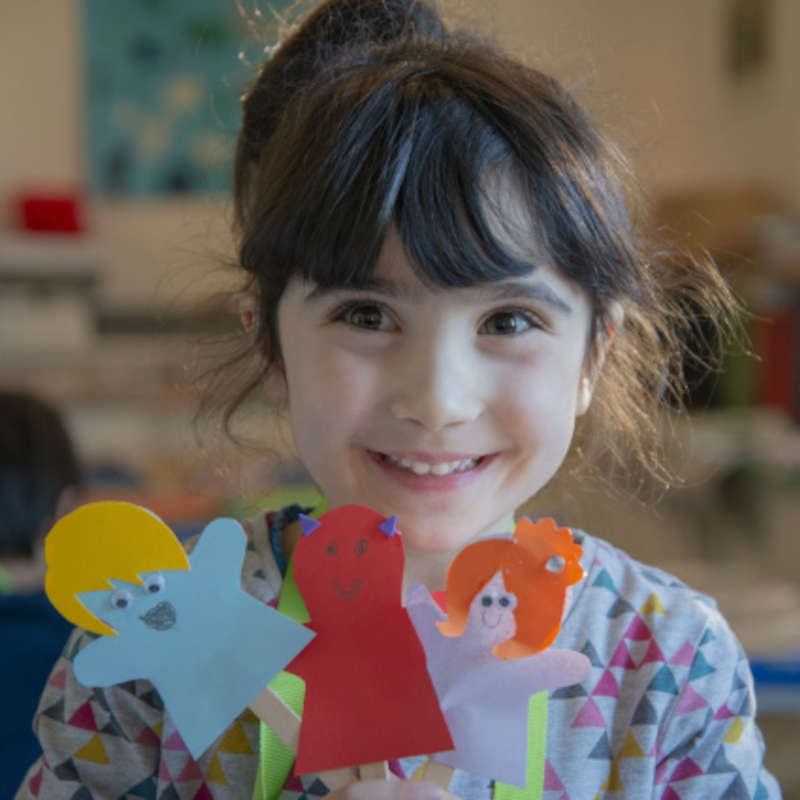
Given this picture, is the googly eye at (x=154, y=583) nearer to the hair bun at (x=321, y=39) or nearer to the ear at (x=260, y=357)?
the ear at (x=260, y=357)

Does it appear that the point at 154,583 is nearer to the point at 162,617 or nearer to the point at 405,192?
the point at 162,617

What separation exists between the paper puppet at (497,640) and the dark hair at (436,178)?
16cm

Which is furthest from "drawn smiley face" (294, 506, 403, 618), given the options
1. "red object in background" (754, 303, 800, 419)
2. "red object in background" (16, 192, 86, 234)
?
"red object in background" (16, 192, 86, 234)

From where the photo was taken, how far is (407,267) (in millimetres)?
654

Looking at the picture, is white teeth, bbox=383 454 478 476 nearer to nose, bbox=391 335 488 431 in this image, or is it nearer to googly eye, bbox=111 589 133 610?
nose, bbox=391 335 488 431

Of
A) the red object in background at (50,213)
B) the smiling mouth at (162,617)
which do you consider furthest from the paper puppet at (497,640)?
the red object in background at (50,213)

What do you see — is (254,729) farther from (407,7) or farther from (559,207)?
(407,7)

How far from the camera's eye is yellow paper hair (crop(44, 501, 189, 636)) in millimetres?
580

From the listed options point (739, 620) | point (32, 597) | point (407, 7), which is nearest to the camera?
point (407, 7)

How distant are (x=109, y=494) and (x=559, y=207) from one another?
5.19 feet

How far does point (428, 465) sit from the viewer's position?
0.69 m

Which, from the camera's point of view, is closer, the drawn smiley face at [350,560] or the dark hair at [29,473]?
the drawn smiley face at [350,560]

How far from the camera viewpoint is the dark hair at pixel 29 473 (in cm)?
139

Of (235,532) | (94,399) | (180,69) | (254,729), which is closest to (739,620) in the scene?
(254,729)
